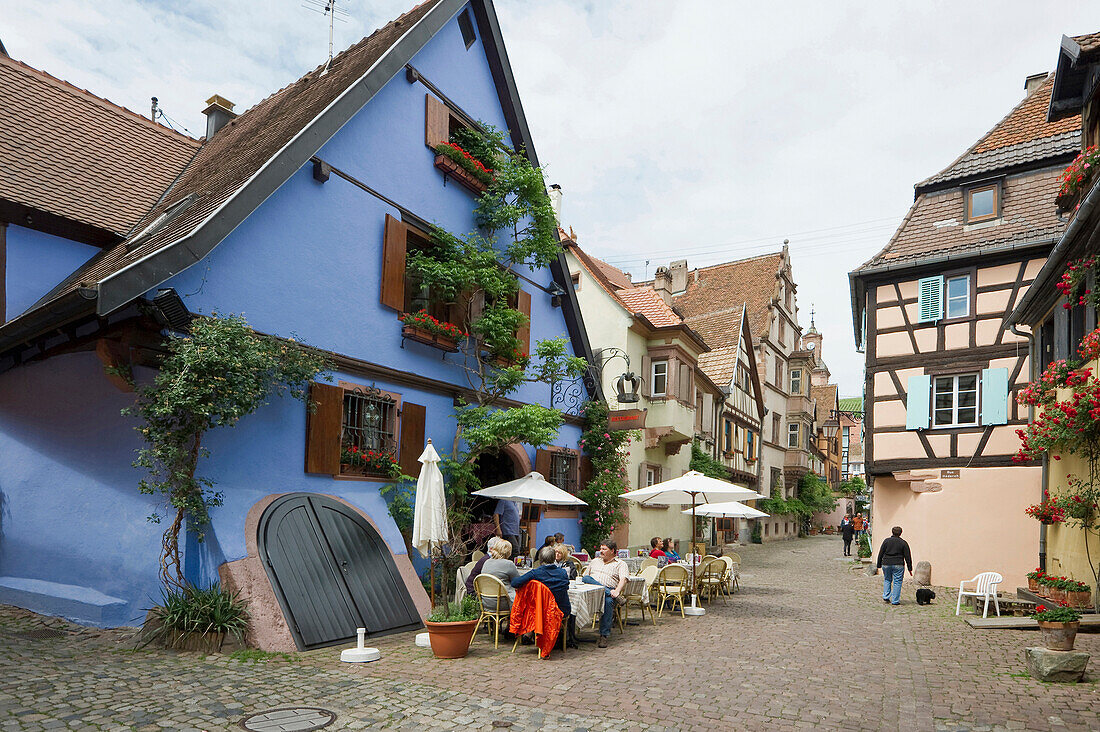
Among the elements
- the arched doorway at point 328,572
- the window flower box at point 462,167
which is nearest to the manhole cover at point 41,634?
the arched doorway at point 328,572

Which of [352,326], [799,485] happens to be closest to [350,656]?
[352,326]

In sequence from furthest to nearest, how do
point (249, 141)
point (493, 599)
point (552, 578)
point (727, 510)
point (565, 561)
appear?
point (727, 510)
point (249, 141)
point (565, 561)
point (493, 599)
point (552, 578)

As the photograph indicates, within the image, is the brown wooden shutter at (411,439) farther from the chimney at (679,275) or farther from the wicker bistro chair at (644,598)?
the chimney at (679,275)

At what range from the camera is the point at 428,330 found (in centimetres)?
1182

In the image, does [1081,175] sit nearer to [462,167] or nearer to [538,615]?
[462,167]

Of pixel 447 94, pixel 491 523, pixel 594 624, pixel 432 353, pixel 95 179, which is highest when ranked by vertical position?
pixel 447 94

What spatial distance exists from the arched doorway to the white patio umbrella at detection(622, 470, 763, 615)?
16.9 ft

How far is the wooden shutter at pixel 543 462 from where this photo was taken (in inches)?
597

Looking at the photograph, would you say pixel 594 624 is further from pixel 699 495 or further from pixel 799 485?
pixel 799 485

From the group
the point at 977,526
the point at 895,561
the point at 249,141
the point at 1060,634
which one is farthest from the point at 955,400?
the point at 249,141

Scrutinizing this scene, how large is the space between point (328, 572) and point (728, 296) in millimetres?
26661

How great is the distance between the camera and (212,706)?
19.9ft

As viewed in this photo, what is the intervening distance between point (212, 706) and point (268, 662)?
4.97 ft

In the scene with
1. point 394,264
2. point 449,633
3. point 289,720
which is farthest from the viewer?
point 394,264
